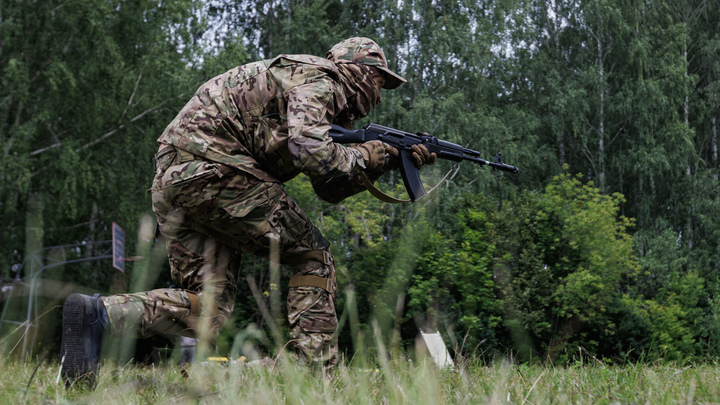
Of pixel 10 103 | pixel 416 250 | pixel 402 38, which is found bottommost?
pixel 416 250

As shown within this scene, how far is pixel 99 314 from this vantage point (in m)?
2.69

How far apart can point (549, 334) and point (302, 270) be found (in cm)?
802

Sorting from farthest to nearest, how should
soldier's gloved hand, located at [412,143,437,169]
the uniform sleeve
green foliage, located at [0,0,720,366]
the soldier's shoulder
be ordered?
1. green foliage, located at [0,0,720,366]
2. soldier's gloved hand, located at [412,143,437,169]
3. the soldier's shoulder
4. the uniform sleeve

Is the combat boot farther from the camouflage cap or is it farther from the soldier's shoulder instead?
the camouflage cap

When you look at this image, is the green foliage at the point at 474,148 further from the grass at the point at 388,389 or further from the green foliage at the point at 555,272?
the grass at the point at 388,389

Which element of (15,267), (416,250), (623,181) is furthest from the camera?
(623,181)

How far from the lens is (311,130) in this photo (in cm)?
287

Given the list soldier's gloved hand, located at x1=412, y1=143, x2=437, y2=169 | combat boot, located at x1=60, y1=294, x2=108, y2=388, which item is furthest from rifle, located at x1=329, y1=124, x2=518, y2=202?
combat boot, located at x1=60, y1=294, x2=108, y2=388

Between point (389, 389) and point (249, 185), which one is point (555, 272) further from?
point (389, 389)

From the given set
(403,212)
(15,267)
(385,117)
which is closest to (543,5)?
(385,117)

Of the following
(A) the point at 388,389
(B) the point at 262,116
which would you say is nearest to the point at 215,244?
(B) the point at 262,116

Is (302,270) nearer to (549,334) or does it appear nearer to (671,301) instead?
(549,334)

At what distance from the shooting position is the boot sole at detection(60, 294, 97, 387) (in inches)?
96.7

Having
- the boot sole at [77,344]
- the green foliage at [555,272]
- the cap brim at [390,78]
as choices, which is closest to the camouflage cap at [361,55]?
the cap brim at [390,78]
